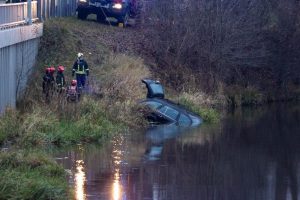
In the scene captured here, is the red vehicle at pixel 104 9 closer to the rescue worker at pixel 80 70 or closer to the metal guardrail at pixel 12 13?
the metal guardrail at pixel 12 13

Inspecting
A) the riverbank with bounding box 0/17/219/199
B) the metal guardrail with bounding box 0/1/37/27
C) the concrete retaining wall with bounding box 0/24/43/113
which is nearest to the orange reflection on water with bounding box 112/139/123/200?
the riverbank with bounding box 0/17/219/199

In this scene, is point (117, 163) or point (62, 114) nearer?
point (117, 163)

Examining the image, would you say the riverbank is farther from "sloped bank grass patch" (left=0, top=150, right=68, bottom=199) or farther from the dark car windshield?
the dark car windshield

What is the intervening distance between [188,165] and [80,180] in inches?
158

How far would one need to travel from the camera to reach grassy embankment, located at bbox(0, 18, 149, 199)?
15.2m

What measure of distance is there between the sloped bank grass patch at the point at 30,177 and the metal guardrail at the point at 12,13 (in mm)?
9688

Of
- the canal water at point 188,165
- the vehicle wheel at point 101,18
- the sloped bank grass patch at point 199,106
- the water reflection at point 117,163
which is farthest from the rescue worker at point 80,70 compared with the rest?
the vehicle wheel at point 101,18

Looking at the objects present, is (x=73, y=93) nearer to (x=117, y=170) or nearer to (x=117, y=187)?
(x=117, y=170)

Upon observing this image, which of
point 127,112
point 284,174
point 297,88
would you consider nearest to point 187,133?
point 127,112

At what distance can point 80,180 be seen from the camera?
17406mm

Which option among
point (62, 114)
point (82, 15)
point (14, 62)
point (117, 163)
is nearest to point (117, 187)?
point (117, 163)

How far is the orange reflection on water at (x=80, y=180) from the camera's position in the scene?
616 inches

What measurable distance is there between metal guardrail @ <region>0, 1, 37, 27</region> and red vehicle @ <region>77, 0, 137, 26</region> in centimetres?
1069

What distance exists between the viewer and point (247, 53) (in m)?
45.2
